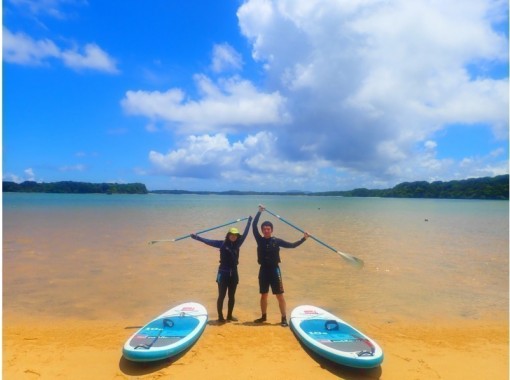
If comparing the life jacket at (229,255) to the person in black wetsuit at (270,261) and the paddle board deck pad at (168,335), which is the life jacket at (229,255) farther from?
the paddle board deck pad at (168,335)

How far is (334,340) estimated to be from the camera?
20.3 ft

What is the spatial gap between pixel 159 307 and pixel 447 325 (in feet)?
21.5

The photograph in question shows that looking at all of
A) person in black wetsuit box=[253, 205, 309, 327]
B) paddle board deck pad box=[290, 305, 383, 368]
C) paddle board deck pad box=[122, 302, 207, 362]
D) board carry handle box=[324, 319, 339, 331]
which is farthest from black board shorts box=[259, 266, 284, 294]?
paddle board deck pad box=[122, 302, 207, 362]

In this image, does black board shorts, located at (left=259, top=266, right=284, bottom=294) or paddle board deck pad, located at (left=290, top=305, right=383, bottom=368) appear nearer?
paddle board deck pad, located at (left=290, top=305, right=383, bottom=368)

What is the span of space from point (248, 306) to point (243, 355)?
9.84 ft

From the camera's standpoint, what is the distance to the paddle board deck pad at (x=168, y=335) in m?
5.52

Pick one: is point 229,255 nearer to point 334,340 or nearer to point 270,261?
point 270,261

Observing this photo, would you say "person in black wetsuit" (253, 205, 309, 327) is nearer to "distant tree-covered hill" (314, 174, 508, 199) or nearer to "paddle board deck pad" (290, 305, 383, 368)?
"paddle board deck pad" (290, 305, 383, 368)

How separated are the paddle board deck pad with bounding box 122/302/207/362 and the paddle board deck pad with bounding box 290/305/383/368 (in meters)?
1.86

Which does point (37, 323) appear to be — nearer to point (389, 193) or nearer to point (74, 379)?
point (74, 379)

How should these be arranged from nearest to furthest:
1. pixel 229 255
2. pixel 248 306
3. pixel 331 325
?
pixel 331 325 < pixel 229 255 < pixel 248 306

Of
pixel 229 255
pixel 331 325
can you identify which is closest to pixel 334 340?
pixel 331 325

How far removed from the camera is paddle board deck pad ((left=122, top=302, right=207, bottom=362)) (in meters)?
5.52

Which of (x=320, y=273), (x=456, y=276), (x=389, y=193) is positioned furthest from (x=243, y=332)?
(x=389, y=193)
